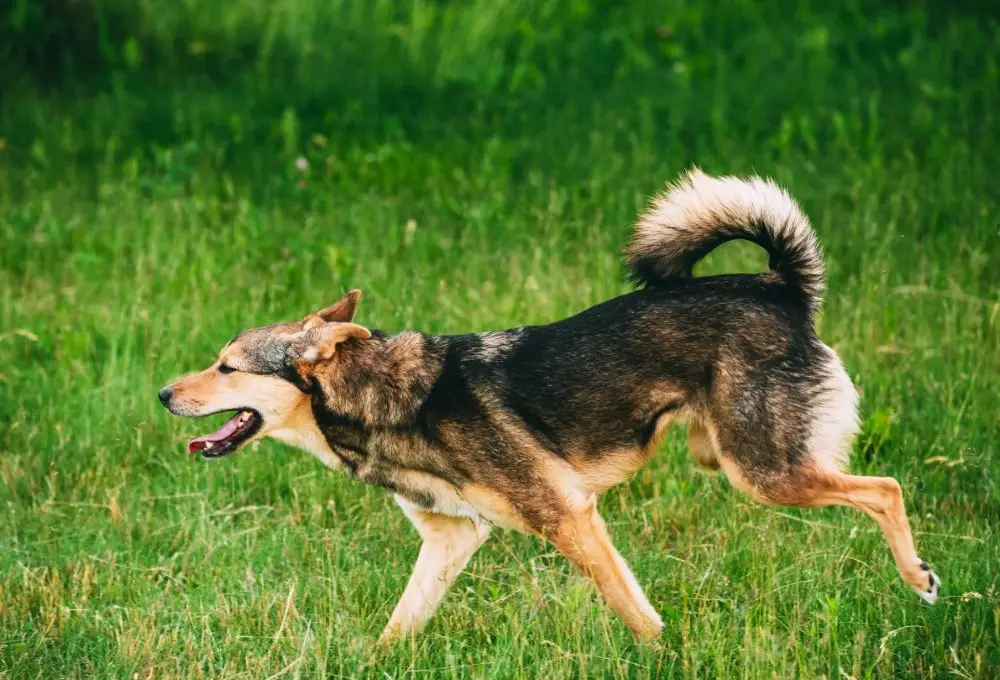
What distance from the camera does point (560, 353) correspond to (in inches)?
209

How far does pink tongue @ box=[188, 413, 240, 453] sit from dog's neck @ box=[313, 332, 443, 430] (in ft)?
1.08

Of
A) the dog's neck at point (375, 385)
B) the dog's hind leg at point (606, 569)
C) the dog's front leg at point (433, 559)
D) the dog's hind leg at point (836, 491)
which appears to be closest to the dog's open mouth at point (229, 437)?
the dog's neck at point (375, 385)

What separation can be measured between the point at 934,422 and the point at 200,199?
523 cm

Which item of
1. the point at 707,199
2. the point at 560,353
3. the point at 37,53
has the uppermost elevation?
the point at 707,199

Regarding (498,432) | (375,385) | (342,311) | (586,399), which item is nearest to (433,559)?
(498,432)

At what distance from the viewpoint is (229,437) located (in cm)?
521

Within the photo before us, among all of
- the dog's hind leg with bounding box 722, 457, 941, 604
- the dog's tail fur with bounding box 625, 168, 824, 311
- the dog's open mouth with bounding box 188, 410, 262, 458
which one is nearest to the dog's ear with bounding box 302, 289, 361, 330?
the dog's open mouth with bounding box 188, 410, 262, 458

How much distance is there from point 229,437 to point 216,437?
6cm

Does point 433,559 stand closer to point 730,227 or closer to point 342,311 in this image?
point 342,311

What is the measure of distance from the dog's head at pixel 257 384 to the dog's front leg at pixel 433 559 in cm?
61

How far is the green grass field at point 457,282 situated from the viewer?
193 inches

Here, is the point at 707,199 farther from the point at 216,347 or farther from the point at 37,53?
the point at 37,53

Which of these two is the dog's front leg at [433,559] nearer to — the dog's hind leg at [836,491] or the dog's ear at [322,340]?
the dog's ear at [322,340]

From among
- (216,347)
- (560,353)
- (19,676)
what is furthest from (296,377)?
(216,347)
